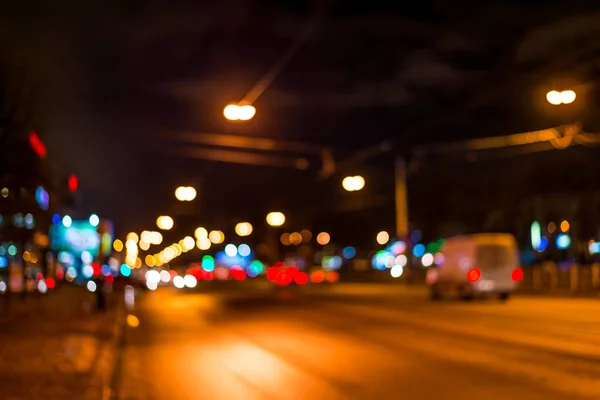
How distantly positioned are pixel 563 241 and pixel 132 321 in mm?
42211

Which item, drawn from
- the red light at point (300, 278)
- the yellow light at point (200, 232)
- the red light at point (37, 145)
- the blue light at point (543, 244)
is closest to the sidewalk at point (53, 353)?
the red light at point (37, 145)

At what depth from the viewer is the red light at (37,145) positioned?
20.5 m

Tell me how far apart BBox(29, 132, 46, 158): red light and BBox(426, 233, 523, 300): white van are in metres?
16.4

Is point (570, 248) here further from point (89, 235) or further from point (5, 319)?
point (5, 319)

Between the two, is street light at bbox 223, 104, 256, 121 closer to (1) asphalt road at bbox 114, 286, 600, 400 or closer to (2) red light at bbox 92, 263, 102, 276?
(1) asphalt road at bbox 114, 286, 600, 400

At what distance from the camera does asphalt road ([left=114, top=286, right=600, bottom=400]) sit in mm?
11852

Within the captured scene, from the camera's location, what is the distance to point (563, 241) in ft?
207

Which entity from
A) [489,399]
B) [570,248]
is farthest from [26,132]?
[570,248]

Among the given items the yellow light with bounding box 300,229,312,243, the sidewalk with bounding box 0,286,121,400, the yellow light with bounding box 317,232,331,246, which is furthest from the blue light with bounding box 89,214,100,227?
the yellow light with bounding box 300,229,312,243

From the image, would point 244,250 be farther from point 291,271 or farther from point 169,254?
point 291,271

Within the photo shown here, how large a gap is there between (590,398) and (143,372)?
686 cm

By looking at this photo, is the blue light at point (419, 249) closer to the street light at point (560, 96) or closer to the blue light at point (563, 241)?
the blue light at point (563, 241)

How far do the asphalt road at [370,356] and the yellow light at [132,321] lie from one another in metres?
0.33

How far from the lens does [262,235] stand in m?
119
